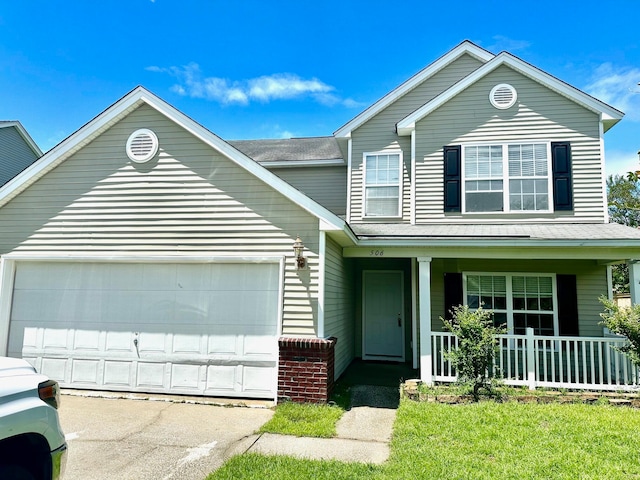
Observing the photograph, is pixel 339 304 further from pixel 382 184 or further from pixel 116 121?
pixel 116 121

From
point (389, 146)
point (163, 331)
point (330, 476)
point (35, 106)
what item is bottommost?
point (330, 476)

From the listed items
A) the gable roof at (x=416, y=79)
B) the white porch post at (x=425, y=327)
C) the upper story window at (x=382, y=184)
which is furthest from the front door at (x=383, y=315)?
the gable roof at (x=416, y=79)

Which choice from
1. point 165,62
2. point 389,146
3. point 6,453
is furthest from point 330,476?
point 165,62

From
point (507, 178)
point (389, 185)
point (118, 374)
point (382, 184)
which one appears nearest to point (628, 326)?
point (507, 178)

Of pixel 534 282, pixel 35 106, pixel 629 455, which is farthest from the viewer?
pixel 35 106

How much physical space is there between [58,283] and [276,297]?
4231 millimetres

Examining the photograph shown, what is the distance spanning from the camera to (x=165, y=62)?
10.9m

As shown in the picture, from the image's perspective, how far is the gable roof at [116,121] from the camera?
6.79 m

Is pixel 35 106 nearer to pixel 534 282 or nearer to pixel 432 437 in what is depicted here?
pixel 432 437

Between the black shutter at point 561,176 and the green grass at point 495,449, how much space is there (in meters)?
4.49

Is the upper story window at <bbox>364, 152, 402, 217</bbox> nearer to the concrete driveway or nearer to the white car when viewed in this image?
the concrete driveway

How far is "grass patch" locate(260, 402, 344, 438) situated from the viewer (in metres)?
5.20

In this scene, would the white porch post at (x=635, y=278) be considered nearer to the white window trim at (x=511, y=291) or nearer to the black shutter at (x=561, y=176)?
the white window trim at (x=511, y=291)

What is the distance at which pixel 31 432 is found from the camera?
8.52 ft
